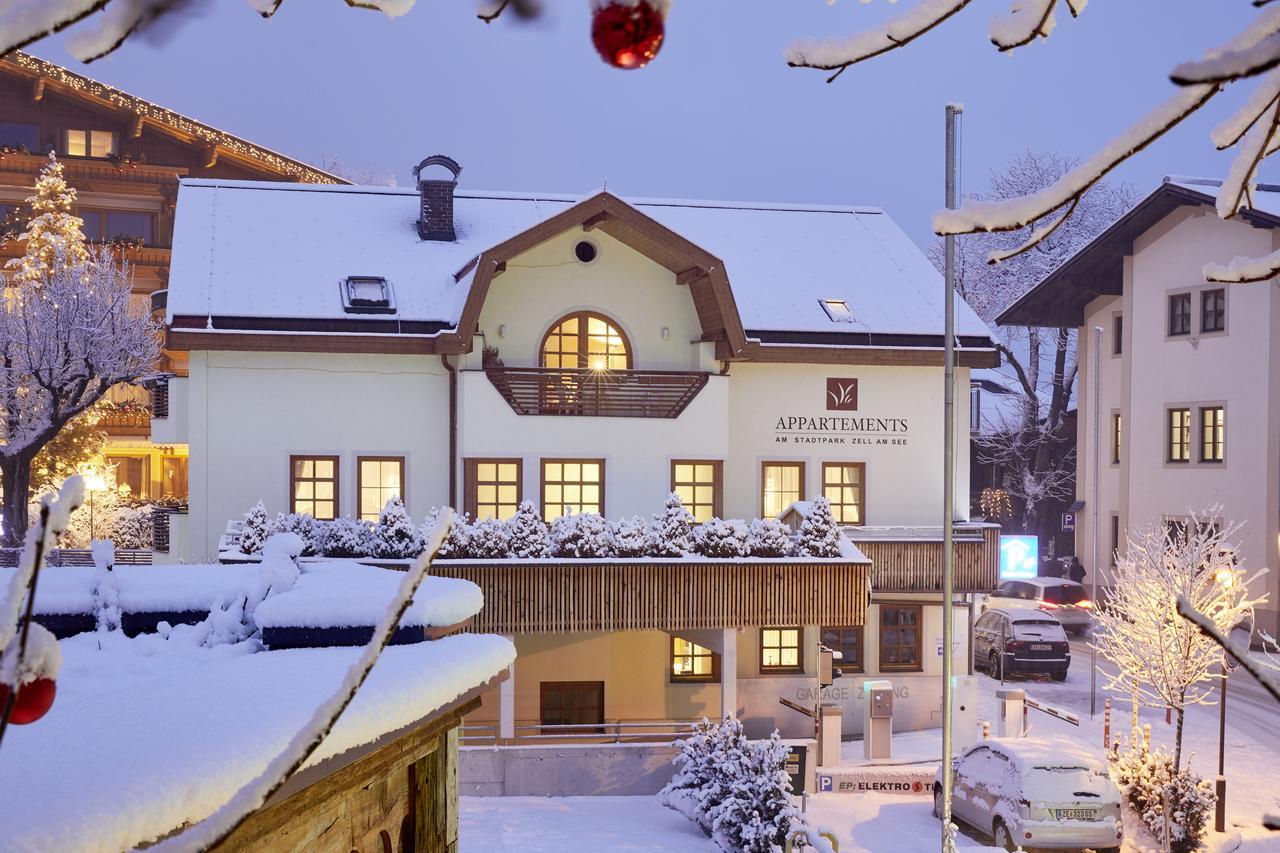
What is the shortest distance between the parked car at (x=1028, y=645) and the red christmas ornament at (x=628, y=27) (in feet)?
99.9

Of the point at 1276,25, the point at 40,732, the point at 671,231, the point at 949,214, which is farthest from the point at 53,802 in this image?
the point at 671,231

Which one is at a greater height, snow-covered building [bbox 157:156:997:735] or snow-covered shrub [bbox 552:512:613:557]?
snow-covered building [bbox 157:156:997:735]

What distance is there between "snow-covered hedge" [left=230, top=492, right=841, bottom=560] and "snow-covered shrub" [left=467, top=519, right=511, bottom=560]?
0.02 meters

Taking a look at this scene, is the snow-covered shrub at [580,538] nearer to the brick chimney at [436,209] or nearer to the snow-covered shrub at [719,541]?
the snow-covered shrub at [719,541]

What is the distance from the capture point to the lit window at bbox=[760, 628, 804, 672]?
987 inches

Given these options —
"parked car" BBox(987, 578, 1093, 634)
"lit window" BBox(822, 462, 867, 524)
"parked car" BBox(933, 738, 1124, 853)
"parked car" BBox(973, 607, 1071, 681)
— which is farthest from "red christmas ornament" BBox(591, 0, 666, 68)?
"parked car" BBox(987, 578, 1093, 634)

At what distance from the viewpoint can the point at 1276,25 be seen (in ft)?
6.03

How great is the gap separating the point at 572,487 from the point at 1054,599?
1943 centimetres

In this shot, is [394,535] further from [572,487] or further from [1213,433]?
[1213,433]

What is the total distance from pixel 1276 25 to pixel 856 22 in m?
0.86

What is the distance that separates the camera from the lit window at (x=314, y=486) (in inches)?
973

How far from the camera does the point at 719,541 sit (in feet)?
72.8

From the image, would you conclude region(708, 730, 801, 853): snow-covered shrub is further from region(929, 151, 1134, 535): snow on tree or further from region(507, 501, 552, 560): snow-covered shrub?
region(929, 151, 1134, 535): snow on tree

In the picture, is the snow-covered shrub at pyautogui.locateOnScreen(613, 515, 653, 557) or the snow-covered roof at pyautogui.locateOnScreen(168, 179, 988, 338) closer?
the snow-covered shrub at pyautogui.locateOnScreen(613, 515, 653, 557)
